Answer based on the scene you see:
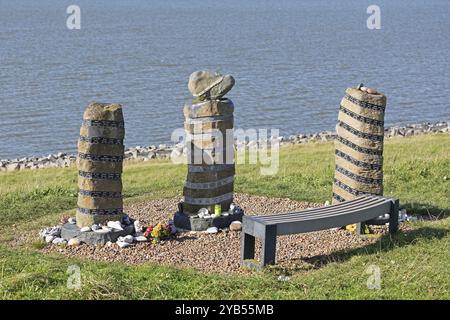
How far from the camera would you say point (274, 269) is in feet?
38.8

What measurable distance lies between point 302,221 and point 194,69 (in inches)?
1577

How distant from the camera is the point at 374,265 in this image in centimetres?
1133

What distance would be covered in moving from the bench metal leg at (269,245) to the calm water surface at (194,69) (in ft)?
72.0

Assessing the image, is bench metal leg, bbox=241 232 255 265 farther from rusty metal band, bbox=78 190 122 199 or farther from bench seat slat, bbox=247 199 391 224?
rusty metal band, bbox=78 190 122 199

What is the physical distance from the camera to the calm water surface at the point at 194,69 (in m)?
37.5

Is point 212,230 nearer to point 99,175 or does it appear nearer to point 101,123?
point 99,175

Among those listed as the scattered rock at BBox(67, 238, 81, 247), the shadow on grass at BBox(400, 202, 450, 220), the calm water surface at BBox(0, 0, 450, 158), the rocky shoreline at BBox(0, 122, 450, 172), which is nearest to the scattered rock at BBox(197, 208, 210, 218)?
the scattered rock at BBox(67, 238, 81, 247)

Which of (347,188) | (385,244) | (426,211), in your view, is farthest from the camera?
(426,211)

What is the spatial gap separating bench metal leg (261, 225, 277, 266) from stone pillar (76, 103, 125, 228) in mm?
2934

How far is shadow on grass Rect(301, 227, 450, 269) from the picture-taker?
1228 centimetres

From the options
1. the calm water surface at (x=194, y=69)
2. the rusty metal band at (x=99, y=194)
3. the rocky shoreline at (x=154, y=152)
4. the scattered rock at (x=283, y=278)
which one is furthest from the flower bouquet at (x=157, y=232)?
the calm water surface at (x=194, y=69)

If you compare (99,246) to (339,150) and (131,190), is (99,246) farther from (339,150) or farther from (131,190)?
(131,190)

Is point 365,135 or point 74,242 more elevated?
point 365,135

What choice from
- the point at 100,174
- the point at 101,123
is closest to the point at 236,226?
the point at 100,174
